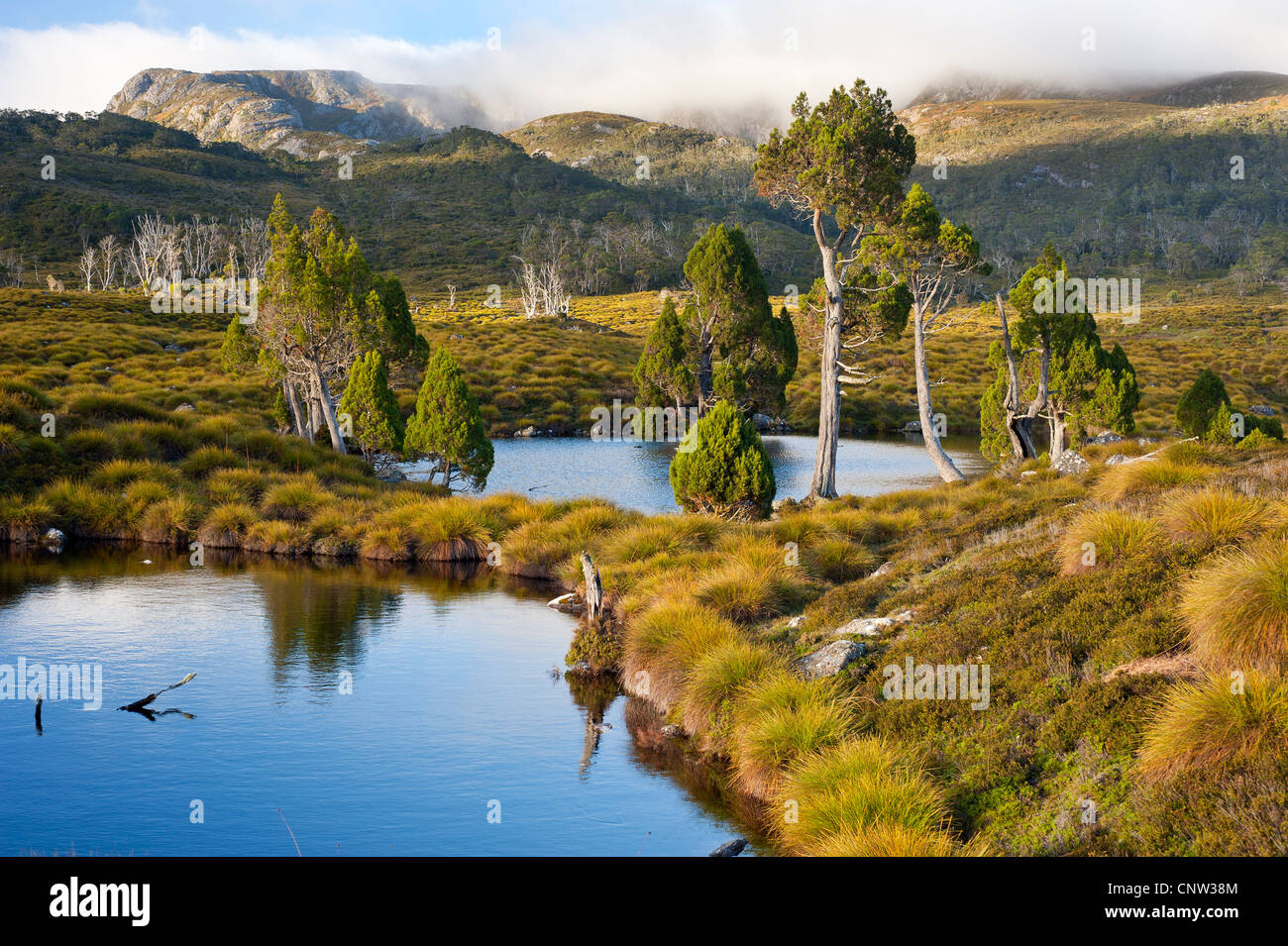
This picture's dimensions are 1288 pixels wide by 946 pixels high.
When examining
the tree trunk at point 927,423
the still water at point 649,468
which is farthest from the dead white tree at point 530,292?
the tree trunk at point 927,423

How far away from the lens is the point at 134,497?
25.4 meters

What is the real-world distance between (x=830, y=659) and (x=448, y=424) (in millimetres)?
18409

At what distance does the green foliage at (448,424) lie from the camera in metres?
28.8

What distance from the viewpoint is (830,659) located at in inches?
502

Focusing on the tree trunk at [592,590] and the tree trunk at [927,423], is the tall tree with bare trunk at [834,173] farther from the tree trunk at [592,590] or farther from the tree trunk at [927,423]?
the tree trunk at [592,590]

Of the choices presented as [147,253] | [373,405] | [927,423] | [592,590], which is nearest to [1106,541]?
[592,590]

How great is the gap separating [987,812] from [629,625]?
758 cm

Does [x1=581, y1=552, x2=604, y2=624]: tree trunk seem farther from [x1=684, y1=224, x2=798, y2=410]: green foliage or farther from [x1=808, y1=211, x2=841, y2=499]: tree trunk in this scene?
[x1=684, y1=224, x2=798, y2=410]: green foliage

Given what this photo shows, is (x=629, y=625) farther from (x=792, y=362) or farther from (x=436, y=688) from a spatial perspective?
(x=792, y=362)

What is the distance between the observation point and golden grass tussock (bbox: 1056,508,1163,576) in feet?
41.0

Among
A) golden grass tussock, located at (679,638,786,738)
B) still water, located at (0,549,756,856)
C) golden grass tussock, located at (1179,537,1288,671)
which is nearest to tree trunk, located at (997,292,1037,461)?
still water, located at (0,549,756,856)

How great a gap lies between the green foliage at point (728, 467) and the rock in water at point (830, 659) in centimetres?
982

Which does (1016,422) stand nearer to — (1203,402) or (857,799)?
(1203,402)

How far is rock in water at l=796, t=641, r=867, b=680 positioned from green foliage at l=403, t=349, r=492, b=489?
17912 mm
